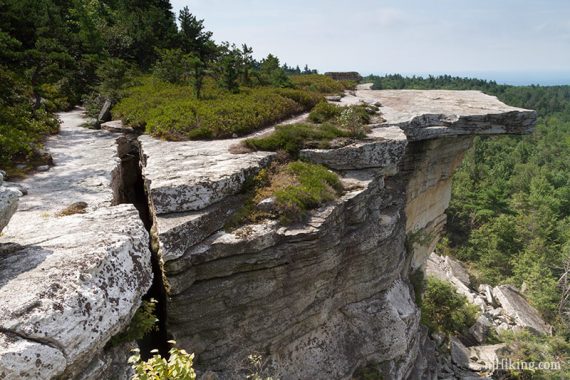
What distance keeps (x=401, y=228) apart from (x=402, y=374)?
567 centimetres

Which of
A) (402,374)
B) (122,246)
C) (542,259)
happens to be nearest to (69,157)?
(122,246)

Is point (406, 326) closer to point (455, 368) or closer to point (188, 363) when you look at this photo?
point (455, 368)

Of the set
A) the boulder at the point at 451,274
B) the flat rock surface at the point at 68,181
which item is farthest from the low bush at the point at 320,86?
the boulder at the point at 451,274

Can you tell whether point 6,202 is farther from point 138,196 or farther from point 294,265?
point 138,196

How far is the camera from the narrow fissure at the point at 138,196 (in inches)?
447

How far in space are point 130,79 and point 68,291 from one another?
18.9m

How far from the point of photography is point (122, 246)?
23.3 ft

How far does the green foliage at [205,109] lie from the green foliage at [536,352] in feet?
60.9

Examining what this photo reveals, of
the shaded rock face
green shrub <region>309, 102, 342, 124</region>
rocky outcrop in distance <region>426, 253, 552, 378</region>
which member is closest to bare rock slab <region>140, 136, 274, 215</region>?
the shaded rock face

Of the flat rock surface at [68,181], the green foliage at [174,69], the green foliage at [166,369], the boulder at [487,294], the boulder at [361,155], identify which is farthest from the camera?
the boulder at [487,294]

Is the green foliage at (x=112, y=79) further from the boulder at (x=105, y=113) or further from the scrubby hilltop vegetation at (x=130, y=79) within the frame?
the boulder at (x=105, y=113)

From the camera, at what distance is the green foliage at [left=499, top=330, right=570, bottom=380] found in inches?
852

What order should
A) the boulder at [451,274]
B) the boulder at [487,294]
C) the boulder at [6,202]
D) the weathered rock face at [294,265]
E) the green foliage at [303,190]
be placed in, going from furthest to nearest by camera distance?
the boulder at [451,274]
the boulder at [487,294]
the green foliage at [303,190]
the weathered rock face at [294,265]
the boulder at [6,202]

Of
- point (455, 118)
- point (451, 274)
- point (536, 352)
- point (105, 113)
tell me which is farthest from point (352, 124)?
point (451, 274)
